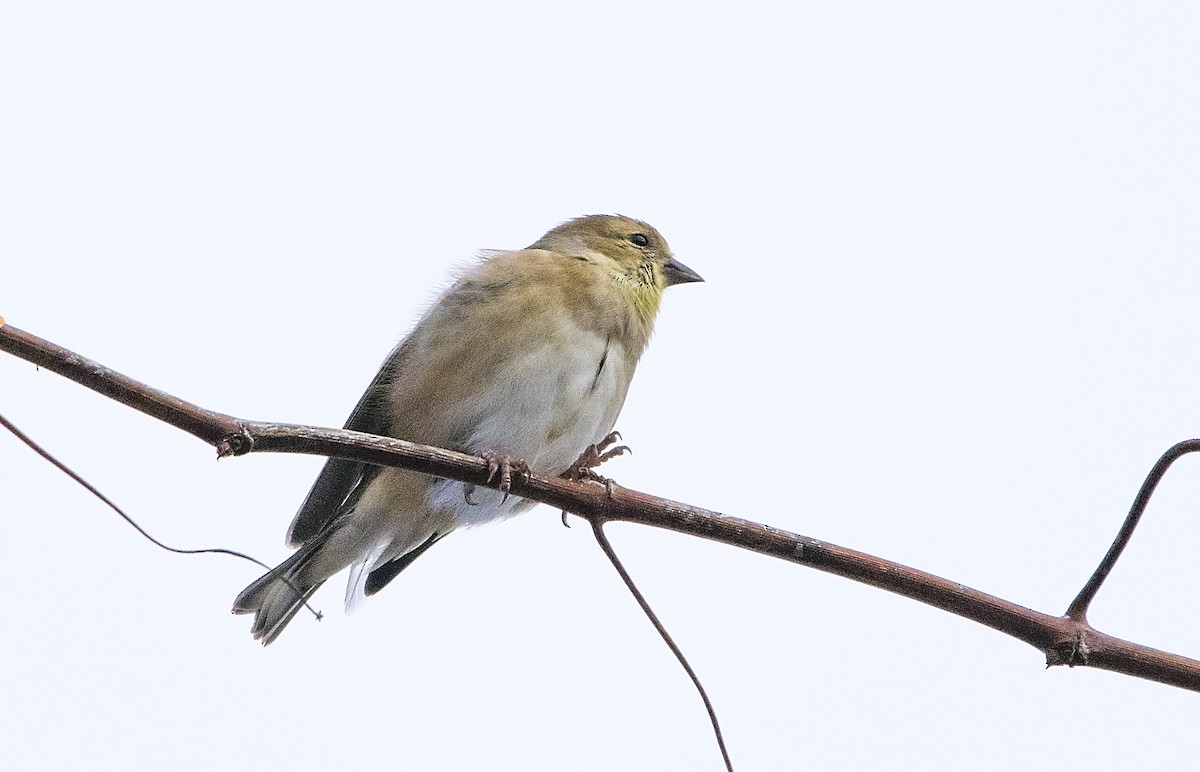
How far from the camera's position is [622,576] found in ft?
Answer: 9.28

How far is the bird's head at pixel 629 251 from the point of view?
596 cm

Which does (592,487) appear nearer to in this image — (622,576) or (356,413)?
(622,576)

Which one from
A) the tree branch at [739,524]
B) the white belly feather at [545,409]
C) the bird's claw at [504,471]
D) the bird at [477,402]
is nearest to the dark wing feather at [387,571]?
the bird at [477,402]

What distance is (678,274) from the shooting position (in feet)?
20.8

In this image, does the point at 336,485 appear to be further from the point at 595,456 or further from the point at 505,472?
the point at 505,472

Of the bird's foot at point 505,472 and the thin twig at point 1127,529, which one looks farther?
the bird's foot at point 505,472

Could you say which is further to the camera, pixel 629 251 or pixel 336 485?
pixel 629 251

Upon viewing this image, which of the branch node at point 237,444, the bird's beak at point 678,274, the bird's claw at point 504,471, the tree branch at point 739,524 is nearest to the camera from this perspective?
the tree branch at point 739,524

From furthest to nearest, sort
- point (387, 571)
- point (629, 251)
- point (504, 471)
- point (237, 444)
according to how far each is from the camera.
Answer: point (629, 251) < point (387, 571) < point (504, 471) < point (237, 444)

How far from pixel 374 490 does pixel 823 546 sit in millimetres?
3035

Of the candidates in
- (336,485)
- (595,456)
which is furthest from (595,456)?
(336,485)

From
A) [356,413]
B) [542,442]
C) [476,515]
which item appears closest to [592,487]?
[542,442]

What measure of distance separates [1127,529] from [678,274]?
3.85 metres

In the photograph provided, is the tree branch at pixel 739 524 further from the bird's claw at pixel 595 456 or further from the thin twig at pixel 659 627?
the bird's claw at pixel 595 456
